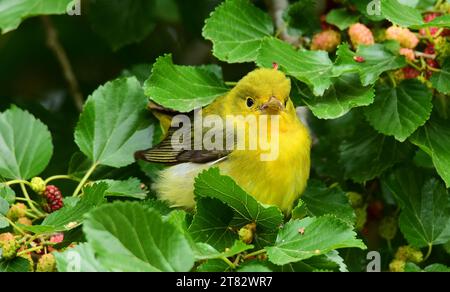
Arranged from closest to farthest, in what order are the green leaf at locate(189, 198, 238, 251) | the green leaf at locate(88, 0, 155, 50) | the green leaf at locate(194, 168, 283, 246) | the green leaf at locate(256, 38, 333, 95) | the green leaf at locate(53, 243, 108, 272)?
the green leaf at locate(53, 243, 108, 272)
the green leaf at locate(194, 168, 283, 246)
the green leaf at locate(189, 198, 238, 251)
the green leaf at locate(256, 38, 333, 95)
the green leaf at locate(88, 0, 155, 50)

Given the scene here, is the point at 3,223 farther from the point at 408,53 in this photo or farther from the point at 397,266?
the point at 408,53

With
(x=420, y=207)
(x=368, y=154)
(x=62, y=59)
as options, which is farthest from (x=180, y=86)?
(x=62, y=59)

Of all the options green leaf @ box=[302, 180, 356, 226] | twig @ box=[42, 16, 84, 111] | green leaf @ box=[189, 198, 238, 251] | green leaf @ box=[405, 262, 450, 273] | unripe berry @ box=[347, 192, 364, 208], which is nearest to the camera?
green leaf @ box=[189, 198, 238, 251]

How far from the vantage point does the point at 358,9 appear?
152 inches

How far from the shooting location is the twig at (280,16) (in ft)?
13.8

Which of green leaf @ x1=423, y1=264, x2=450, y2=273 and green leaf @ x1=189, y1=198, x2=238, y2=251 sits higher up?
green leaf @ x1=189, y1=198, x2=238, y2=251

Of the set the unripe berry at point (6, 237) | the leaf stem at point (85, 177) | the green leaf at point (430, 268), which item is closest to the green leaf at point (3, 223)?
the unripe berry at point (6, 237)

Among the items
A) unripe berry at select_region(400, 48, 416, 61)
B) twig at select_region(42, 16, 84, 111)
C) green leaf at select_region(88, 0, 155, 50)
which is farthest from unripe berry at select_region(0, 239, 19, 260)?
twig at select_region(42, 16, 84, 111)

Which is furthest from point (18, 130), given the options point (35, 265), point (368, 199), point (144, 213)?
point (368, 199)

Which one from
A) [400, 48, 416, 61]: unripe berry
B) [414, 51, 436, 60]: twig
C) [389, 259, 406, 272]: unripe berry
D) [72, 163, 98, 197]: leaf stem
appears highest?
[400, 48, 416, 61]: unripe berry

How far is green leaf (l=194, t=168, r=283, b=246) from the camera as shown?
2.99m

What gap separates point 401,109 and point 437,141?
20 cm

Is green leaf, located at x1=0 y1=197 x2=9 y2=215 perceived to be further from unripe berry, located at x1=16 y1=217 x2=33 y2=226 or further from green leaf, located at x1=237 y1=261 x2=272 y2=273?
green leaf, located at x1=237 y1=261 x2=272 y2=273

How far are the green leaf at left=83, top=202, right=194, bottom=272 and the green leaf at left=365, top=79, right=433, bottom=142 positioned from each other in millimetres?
1249
